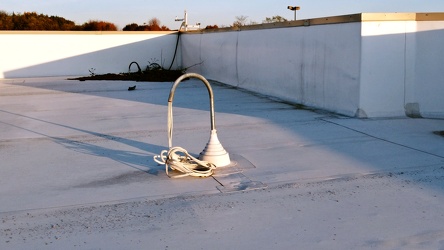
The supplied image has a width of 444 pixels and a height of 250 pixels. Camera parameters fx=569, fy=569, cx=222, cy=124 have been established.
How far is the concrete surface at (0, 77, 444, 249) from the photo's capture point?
13.5 feet

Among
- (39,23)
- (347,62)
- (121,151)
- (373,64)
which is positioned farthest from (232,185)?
(39,23)

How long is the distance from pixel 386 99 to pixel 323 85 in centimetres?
138

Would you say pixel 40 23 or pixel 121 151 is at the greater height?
pixel 40 23

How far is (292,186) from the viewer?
5.32 metres

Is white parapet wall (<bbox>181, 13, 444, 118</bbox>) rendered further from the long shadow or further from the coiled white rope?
the coiled white rope

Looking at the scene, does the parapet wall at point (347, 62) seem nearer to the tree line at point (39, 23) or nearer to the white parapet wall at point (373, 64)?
the white parapet wall at point (373, 64)

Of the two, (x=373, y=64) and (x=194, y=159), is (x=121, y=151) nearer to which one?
(x=194, y=159)

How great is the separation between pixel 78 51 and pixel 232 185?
1656cm

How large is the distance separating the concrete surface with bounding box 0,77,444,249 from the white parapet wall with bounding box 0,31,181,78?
11.2 metres

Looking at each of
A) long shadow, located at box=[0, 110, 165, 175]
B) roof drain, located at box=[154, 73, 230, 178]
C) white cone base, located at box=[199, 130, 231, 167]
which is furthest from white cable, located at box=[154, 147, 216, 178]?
long shadow, located at box=[0, 110, 165, 175]

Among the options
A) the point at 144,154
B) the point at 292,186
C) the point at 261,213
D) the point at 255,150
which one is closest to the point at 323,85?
the point at 255,150

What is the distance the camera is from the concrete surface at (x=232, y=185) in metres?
4.12

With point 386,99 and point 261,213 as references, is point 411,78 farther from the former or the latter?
point 261,213

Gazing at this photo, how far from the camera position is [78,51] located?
68.0 feet
